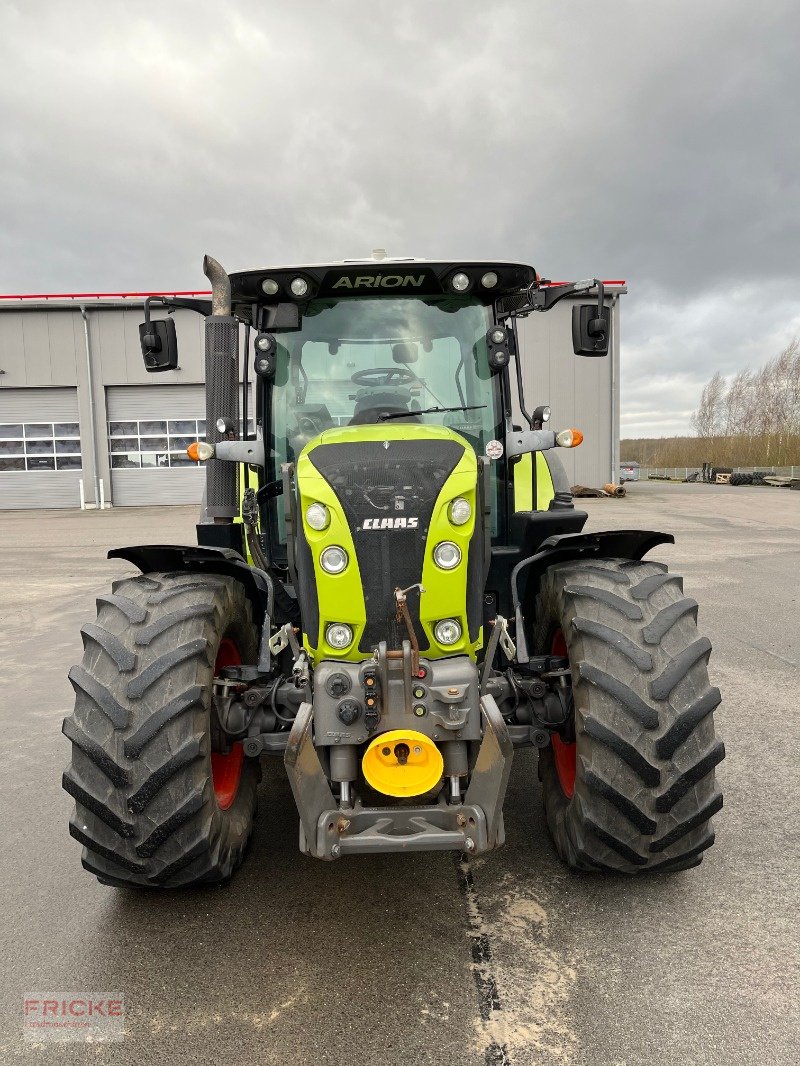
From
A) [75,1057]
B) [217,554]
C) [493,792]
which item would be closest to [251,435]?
[217,554]

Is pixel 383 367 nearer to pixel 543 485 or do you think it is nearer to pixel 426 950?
pixel 543 485

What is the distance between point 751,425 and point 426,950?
57856 mm

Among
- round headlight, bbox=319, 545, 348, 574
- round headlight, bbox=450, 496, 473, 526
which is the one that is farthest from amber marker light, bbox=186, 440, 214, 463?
round headlight, bbox=450, 496, 473, 526

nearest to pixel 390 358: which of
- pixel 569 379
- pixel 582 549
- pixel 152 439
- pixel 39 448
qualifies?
pixel 582 549

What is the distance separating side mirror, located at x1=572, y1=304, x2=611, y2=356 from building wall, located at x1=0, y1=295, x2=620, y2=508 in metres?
19.6

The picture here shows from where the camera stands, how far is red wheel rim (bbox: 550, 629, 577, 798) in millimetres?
2891

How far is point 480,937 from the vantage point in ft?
7.99

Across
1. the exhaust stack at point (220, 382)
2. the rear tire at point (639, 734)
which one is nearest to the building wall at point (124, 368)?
the exhaust stack at point (220, 382)

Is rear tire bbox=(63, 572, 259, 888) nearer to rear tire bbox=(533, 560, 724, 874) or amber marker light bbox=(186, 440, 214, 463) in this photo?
amber marker light bbox=(186, 440, 214, 463)

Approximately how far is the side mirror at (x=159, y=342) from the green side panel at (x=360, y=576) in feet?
5.45

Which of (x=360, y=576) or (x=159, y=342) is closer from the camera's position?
(x=360, y=576)

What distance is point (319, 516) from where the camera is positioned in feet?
7.95

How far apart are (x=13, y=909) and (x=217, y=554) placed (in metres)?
1.48

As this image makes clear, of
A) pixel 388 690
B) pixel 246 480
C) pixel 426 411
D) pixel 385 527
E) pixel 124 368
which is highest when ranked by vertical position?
pixel 124 368
